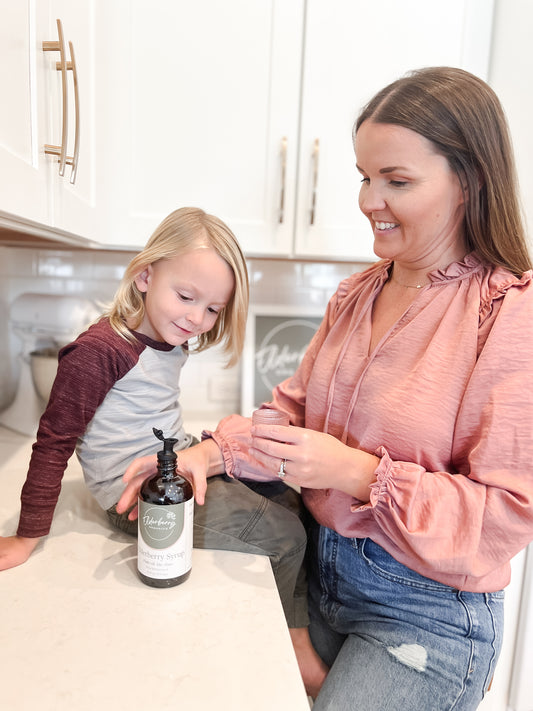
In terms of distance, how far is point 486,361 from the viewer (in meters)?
0.73

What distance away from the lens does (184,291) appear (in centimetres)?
93

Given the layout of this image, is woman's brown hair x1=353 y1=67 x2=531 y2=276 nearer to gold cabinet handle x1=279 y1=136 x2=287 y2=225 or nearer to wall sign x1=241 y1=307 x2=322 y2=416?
gold cabinet handle x1=279 y1=136 x2=287 y2=225

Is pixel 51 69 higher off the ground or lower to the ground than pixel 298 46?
lower

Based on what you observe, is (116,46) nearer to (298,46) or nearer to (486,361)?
(298,46)

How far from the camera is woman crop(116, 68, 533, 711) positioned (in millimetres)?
709

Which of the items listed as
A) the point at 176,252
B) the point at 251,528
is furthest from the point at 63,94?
the point at 251,528

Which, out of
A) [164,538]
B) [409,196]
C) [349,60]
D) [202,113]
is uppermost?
[349,60]

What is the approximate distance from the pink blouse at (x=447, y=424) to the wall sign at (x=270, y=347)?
0.70 metres

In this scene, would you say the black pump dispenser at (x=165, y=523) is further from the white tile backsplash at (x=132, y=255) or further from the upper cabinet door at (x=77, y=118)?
the white tile backsplash at (x=132, y=255)

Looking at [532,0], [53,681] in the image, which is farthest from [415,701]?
[532,0]

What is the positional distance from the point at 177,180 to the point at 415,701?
1.16 metres

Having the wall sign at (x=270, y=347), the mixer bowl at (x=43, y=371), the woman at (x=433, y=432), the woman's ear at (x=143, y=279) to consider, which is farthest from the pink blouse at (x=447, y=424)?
the mixer bowl at (x=43, y=371)

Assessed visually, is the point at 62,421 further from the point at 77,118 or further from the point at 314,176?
the point at 314,176

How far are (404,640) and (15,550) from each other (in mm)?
628
